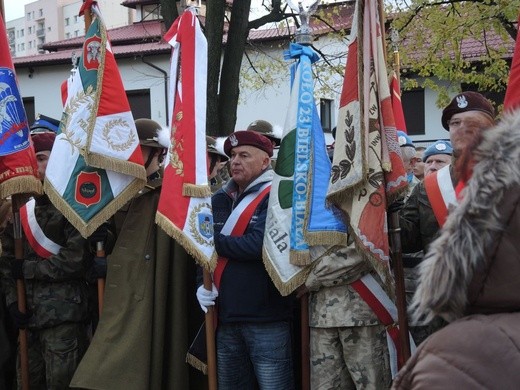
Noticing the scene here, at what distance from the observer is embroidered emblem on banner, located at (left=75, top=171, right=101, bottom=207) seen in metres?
4.65

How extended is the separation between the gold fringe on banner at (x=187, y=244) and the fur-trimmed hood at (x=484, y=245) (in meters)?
2.74

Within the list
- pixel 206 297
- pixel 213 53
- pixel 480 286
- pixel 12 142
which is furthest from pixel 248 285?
pixel 213 53

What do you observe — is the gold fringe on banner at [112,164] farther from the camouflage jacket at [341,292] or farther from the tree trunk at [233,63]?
the tree trunk at [233,63]

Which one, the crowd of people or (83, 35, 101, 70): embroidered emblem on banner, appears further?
(83, 35, 101, 70): embroidered emblem on banner

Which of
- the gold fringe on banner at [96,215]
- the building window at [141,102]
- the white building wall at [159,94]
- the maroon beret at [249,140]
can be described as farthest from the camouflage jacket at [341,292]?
the building window at [141,102]

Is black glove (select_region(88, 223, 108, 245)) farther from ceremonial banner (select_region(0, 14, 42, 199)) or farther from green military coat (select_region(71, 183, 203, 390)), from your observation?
ceremonial banner (select_region(0, 14, 42, 199))

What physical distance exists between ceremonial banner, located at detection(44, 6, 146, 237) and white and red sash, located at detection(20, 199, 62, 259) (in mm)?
351

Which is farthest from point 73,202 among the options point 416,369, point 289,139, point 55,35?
point 55,35

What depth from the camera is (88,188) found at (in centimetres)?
468

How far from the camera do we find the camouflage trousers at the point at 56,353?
4.78m

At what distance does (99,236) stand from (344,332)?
171 centimetres

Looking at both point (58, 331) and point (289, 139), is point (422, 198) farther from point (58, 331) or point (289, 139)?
point (58, 331)

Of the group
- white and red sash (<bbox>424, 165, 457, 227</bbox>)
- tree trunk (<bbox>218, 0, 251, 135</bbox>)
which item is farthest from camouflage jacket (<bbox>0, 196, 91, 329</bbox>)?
tree trunk (<bbox>218, 0, 251, 135</bbox>)

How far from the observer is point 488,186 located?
1.57 meters
